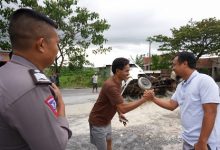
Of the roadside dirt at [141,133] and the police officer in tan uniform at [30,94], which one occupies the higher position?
the police officer in tan uniform at [30,94]

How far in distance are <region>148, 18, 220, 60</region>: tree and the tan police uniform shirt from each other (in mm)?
37436

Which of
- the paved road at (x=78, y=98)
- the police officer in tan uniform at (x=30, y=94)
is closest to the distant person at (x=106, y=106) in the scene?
the police officer in tan uniform at (x=30, y=94)

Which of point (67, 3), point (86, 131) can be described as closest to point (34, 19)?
point (86, 131)

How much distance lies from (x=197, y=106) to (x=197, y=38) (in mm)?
36147

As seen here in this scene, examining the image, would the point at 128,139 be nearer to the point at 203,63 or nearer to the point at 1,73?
the point at 1,73

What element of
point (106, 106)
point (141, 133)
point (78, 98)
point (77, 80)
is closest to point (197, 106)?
point (106, 106)

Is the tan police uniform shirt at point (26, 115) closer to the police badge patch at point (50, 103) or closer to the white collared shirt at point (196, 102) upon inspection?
the police badge patch at point (50, 103)

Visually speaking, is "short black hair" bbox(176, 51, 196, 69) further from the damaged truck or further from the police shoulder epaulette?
the damaged truck

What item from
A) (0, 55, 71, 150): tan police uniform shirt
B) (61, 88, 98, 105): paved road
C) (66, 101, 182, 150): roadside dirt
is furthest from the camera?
(61, 88, 98, 105): paved road

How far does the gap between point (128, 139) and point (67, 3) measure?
1733cm

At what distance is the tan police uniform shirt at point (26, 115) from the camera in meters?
1.45

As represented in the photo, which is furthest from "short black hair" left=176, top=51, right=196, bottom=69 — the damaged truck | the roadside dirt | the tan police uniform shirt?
the damaged truck

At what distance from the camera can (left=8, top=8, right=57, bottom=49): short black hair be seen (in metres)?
1.65

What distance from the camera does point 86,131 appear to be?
823 centimetres
